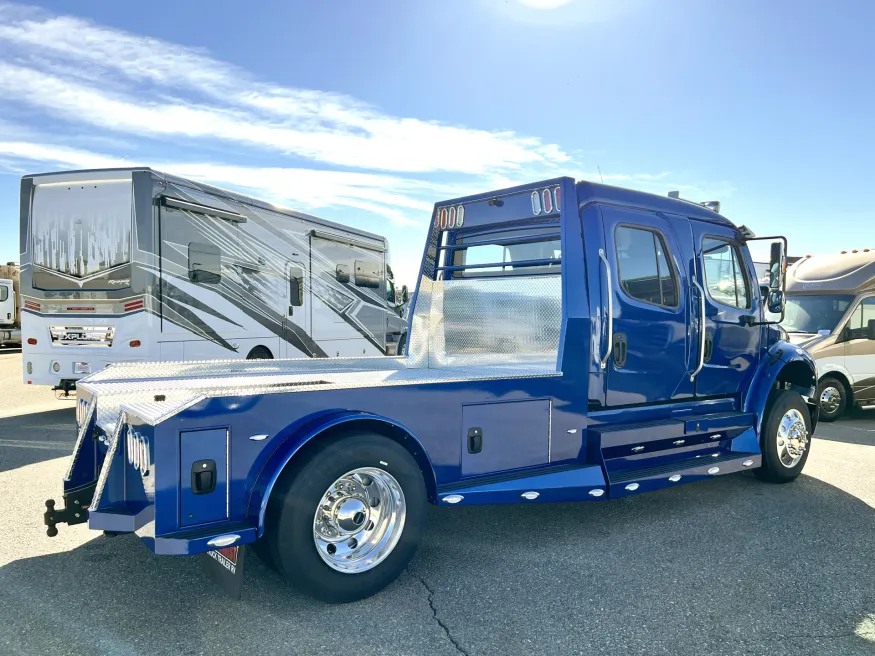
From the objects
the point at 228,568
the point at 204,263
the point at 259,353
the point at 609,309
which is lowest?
the point at 228,568

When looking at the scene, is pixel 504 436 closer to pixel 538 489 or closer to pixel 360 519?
pixel 538 489

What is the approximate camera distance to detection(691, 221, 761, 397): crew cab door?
17.6 ft

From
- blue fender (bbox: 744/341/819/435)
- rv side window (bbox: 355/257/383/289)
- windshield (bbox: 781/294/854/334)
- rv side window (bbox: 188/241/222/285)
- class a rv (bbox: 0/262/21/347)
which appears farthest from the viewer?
class a rv (bbox: 0/262/21/347)

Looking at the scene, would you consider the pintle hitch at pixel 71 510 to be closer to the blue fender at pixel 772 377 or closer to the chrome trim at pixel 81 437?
the chrome trim at pixel 81 437

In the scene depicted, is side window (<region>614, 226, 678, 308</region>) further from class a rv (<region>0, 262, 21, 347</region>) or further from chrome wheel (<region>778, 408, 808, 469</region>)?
class a rv (<region>0, 262, 21, 347</region>)

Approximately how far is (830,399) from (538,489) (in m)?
7.81

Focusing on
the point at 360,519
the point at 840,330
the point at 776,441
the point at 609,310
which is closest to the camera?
the point at 360,519

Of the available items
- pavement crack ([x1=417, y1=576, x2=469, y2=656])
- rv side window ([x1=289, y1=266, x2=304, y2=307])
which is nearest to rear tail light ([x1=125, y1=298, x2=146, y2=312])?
rv side window ([x1=289, y1=266, x2=304, y2=307])

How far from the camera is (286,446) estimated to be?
10.5 ft

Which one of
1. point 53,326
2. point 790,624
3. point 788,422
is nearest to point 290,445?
point 790,624

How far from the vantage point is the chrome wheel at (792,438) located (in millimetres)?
5930

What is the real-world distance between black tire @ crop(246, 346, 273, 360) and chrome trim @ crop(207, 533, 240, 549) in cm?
757

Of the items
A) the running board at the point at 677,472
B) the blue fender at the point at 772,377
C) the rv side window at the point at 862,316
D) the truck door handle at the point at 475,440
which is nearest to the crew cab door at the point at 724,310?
the blue fender at the point at 772,377

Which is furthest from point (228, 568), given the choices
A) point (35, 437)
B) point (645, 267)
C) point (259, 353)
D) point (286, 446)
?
point (259, 353)
